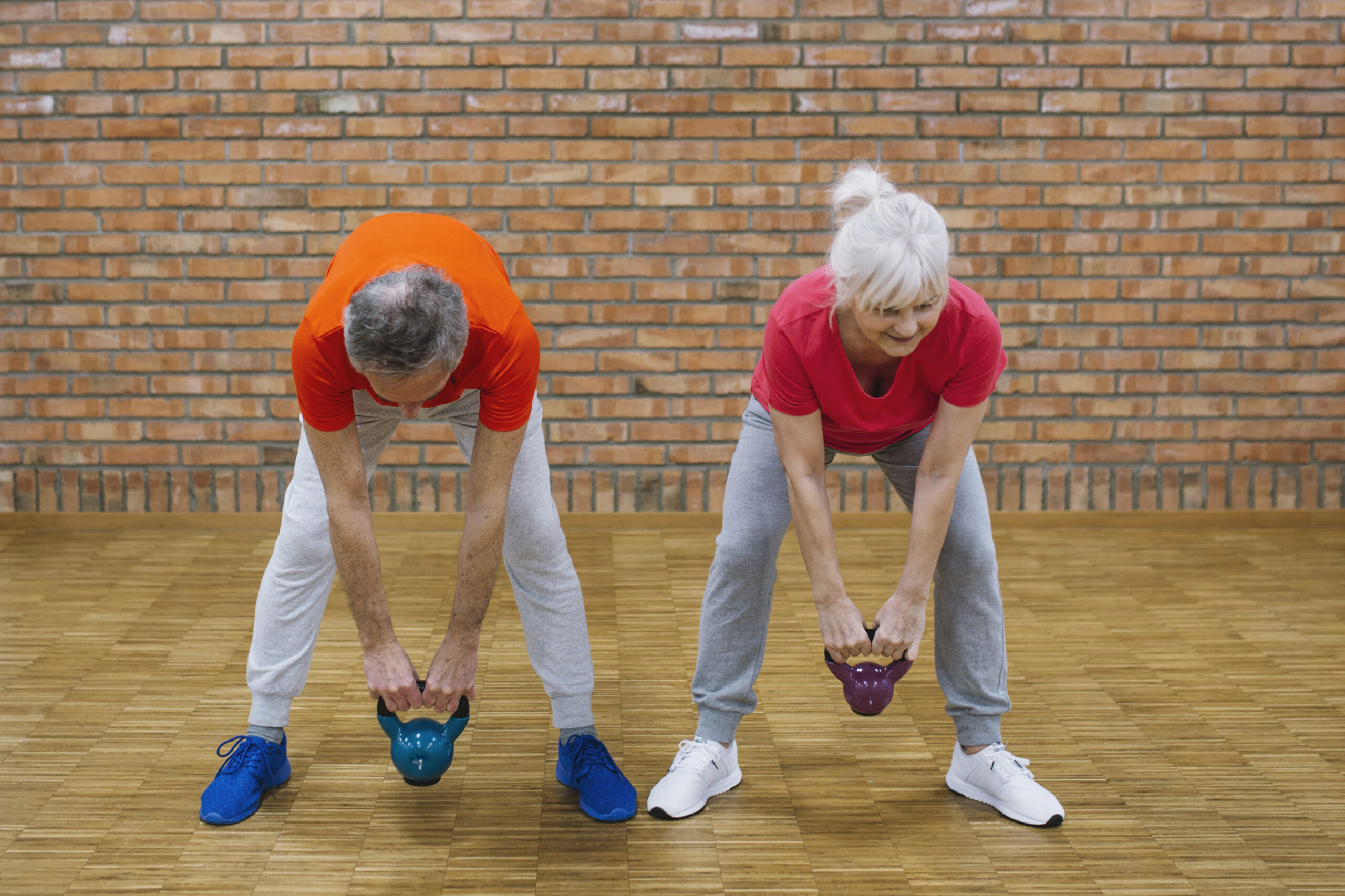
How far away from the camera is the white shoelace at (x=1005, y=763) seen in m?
2.00

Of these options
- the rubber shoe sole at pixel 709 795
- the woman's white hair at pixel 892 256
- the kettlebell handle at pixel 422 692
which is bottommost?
the rubber shoe sole at pixel 709 795

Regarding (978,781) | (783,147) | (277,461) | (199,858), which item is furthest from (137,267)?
(978,781)

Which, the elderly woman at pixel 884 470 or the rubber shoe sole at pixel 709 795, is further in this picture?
the rubber shoe sole at pixel 709 795

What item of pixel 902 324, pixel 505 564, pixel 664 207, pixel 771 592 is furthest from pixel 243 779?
pixel 664 207

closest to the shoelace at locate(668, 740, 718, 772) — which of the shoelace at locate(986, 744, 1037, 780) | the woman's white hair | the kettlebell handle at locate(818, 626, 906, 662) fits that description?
the kettlebell handle at locate(818, 626, 906, 662)

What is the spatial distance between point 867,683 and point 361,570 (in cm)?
87

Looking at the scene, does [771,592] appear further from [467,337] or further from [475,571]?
[467,337]

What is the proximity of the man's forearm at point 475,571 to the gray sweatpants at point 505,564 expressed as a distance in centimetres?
13

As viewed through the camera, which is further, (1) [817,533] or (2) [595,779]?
(2) [595,779]

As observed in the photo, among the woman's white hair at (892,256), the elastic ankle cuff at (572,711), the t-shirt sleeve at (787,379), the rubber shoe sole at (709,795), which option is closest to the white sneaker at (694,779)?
the rubber shoe sole at (709,795)

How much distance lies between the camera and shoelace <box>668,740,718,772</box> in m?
2.02

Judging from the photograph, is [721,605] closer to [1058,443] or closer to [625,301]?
[625,301]

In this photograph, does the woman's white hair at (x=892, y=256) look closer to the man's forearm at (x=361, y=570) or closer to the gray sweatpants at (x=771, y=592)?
the gray sweatpants at (x=771, y=592)

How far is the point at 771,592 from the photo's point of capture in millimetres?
1998
